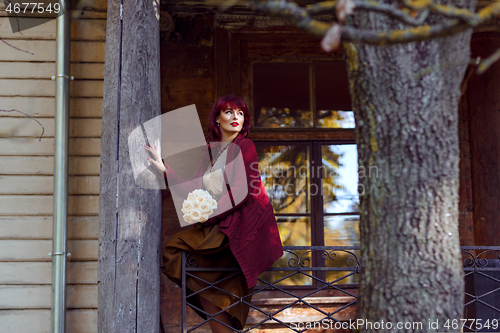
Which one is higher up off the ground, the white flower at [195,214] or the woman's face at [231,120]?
the woman's face at [231,120]

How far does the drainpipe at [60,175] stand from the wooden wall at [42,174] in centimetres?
13

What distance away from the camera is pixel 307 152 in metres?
4.37

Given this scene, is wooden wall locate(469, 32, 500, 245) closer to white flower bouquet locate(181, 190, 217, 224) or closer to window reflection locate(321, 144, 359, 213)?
window reflection locate(321, 144, 359, 213)

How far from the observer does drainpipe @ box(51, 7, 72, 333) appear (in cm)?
329

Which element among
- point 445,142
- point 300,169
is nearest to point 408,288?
point 445,142

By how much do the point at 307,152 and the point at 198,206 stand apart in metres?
1.92

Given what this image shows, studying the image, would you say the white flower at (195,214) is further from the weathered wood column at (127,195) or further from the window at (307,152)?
the window at (307,152)

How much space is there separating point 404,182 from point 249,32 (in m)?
3.11

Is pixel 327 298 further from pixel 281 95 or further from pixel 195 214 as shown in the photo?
pixel 281 95

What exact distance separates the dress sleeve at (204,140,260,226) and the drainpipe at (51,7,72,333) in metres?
1.30

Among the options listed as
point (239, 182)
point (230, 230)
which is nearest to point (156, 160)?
point (239, 182)

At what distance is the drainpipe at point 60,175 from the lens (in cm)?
329

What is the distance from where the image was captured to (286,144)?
435 cm

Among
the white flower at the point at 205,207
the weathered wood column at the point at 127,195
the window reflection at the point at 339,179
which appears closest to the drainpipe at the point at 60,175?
the weathered wood column at the point at 127,195
